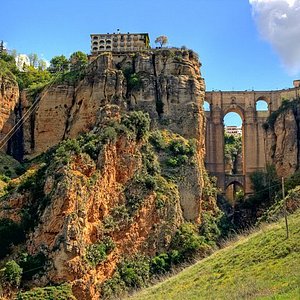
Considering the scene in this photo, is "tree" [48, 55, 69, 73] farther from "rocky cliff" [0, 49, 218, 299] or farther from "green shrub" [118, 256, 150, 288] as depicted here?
"green shrub" [118, 256, 150, 288]

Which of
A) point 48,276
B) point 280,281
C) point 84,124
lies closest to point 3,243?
point 48,276

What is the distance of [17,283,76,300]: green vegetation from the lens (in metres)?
35.3

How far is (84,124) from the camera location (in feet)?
168

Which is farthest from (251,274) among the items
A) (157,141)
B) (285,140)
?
(285,140)

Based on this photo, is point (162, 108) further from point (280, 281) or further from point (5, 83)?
point (280, 281)

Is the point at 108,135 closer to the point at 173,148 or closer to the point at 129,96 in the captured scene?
the point at 173,148

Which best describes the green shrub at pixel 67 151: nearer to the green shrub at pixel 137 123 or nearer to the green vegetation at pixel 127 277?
the green shrub at pixel 137 123

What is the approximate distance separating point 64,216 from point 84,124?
13629mm

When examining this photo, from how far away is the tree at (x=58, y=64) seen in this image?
7093 centimetres

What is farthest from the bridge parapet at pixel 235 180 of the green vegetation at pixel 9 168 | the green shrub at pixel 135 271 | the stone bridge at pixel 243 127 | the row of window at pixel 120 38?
the green shrub at pixel 135 271

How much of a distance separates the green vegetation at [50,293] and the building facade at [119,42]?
27441mm

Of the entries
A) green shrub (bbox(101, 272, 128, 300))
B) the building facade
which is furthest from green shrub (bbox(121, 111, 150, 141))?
the building facade

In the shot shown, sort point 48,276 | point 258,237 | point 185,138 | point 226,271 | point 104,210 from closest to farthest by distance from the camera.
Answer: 1. point 226,271
2. point 258,237
3. point 48,276
4. point 104,210
5. point 185,138

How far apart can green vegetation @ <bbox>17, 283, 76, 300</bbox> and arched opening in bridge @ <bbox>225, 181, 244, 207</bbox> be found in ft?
89.5
